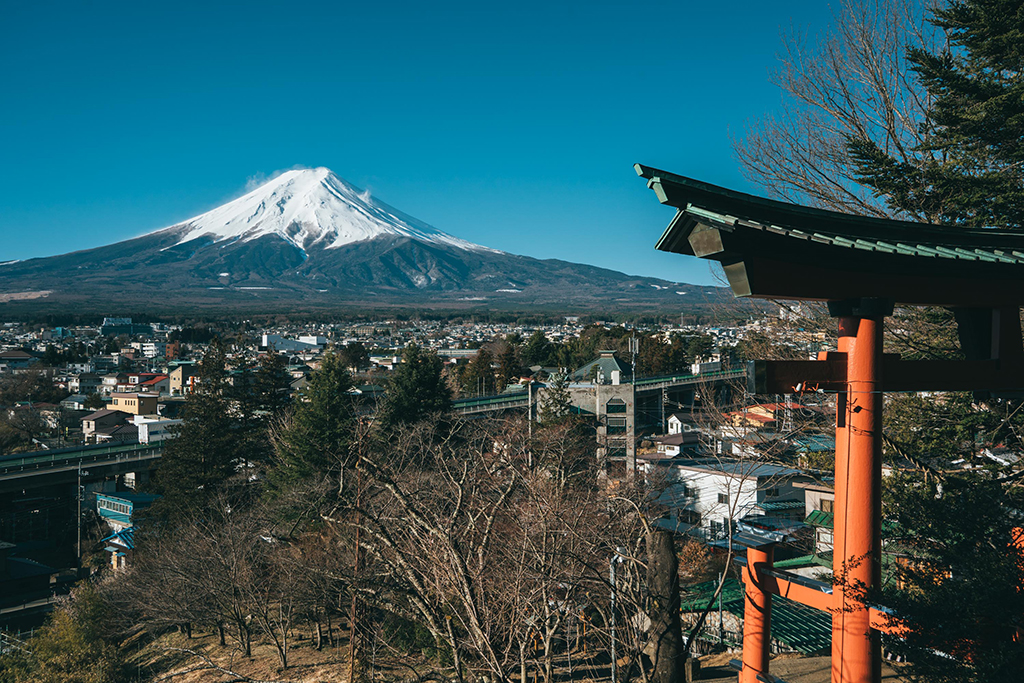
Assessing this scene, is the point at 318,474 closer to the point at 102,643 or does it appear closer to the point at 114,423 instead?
the point at 102,643

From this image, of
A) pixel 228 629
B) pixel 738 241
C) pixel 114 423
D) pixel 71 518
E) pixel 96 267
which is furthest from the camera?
pixel 96 267

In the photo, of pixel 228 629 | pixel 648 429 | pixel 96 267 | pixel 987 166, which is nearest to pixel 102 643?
pixel 228 629

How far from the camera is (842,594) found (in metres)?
3.96

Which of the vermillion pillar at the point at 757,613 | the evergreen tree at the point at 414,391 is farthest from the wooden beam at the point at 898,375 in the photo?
the evergreen tree at the point at 414,391

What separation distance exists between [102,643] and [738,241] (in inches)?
646

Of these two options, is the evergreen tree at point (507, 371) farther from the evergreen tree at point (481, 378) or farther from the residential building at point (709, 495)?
the residential building at point (709, 495)

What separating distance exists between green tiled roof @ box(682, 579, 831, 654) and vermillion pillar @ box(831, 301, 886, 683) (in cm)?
658

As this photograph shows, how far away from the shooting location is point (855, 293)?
394 cm

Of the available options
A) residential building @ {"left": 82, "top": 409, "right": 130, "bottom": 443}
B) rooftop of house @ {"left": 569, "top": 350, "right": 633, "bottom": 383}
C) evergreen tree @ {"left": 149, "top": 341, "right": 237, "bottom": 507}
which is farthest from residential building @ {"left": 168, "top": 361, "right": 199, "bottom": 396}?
evergreen tree @ {"left": 149, "top": 341, "right": 237, "bottom": 507}

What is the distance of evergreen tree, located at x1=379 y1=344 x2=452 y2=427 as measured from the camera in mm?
21984

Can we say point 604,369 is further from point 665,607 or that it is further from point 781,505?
point 665,607

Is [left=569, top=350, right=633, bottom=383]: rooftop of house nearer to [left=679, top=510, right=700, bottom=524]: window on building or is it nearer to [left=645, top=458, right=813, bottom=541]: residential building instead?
[left=645, top=458, right=813, bottom=541]: residential building

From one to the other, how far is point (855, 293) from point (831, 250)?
34 cm

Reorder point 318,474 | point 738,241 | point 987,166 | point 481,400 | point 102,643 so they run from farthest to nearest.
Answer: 1. point 481,400
2. point 318,474
3. point 102,643
4. point 987,166
5. point 738,241
